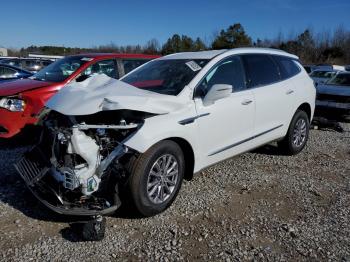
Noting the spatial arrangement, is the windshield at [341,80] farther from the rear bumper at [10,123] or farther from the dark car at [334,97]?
the rear bumper at [10,123]

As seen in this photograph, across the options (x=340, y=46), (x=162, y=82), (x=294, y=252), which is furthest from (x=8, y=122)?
(x=340, y=46)

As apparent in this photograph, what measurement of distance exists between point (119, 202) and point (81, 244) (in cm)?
51

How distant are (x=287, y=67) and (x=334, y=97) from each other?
4781mm

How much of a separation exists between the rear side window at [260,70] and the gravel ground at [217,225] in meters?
1.36

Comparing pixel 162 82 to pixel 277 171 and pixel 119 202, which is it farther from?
pixel 277 171

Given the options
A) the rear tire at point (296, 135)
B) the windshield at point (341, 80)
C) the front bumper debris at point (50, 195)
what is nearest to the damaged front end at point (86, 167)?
the front bumper debris at point (50, 195)

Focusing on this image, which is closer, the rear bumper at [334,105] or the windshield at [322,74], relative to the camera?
the rear bumper at [334,105]

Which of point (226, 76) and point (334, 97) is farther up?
point (226, 76)

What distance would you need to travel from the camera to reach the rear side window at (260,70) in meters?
5.05

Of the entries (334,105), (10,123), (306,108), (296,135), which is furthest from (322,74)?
(10,123)

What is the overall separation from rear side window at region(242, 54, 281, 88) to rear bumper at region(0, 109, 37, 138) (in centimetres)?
344

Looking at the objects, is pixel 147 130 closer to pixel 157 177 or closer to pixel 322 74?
pixel 157 177

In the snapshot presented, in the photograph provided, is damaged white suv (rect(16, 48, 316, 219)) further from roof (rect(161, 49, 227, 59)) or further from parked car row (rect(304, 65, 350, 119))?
parked car row (rect(304, 65, 350, 119))

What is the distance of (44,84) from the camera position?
624 centimetres
